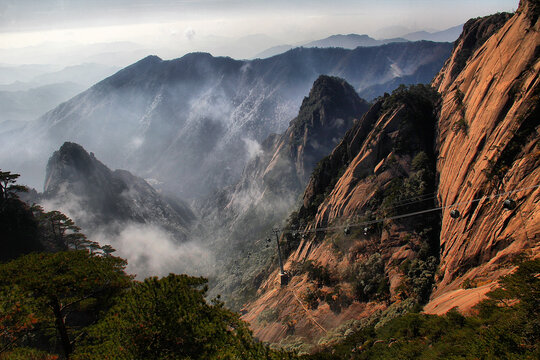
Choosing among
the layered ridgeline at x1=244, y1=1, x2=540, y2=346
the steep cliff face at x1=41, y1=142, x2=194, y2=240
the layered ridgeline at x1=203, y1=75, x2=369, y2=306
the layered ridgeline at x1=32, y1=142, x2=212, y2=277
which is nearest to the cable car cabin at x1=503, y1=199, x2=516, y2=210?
the layered ridgeline at x1=244, y1=1, x2=540, y2=346

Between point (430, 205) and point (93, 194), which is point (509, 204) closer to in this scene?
point (430, 205)

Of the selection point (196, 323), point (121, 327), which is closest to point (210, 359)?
point (196, 323)

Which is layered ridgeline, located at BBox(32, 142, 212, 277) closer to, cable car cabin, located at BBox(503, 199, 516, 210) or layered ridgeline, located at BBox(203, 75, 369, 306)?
layered ridgeline, located at BBox(203, 75, 369, 306)

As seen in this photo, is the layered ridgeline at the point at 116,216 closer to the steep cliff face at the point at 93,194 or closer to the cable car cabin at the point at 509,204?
the steep cliff face at the point at 93,194

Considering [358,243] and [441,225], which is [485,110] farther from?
[358,243]

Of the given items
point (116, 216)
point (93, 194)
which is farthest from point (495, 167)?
point (93, 194)

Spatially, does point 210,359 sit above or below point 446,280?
above
